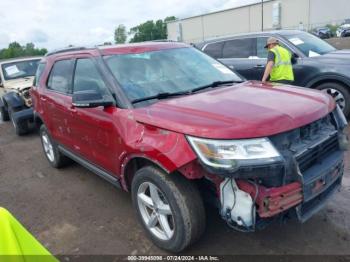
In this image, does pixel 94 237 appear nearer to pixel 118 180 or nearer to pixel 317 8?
pixel 118 180

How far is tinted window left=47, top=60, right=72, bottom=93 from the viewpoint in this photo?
168 inches

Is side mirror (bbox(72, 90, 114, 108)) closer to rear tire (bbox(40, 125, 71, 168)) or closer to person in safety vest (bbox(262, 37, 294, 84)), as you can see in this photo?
rear tire (bbox(40, 125, 71, 168))

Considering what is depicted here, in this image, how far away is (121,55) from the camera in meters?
3.61

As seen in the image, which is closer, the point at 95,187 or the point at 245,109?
the point at 245,109

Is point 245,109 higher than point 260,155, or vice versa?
point 245,109

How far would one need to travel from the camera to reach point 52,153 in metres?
5.34

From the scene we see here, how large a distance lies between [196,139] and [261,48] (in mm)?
5471

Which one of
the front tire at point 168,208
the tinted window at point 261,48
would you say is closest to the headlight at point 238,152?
the front tire at point 168,208

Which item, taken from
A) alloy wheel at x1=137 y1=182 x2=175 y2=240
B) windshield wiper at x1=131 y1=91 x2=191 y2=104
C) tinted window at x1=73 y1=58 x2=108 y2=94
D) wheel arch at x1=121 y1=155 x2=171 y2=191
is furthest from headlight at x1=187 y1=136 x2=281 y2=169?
tinted window at x1=73 y1=58 x2=108 y2=94

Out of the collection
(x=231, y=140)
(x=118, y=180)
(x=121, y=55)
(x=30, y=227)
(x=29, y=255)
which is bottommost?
(x=30, y=227)

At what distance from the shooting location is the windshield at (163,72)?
3305mm

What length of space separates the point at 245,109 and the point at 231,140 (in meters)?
0.40

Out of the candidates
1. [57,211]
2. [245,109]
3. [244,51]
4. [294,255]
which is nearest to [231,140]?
[245,109]

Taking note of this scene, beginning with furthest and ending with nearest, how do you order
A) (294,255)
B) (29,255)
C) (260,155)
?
(294,255)
(260,155)
(29,255)
